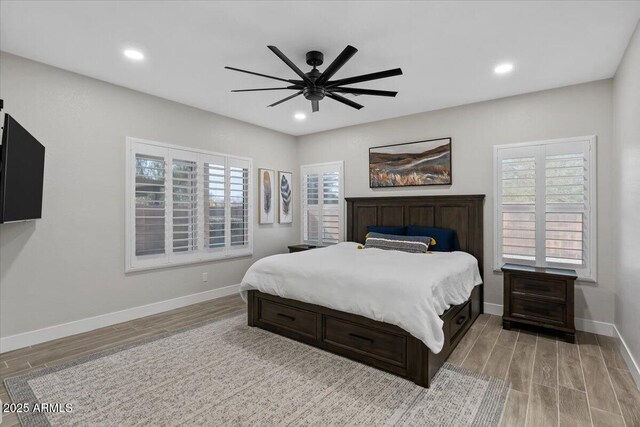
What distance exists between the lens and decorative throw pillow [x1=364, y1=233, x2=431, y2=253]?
4.16m

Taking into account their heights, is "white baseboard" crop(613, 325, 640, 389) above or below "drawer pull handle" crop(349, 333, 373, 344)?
below

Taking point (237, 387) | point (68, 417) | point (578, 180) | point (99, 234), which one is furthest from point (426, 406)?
A: point (99, 234)

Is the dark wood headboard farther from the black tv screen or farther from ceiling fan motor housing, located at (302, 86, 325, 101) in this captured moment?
the black tv screen

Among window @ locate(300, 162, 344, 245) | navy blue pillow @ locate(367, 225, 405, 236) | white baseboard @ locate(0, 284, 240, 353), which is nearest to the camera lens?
white baseboard @ locate(0, 284, 240, 353)

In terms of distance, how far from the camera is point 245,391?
2363 mm

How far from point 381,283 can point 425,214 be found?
2407mm

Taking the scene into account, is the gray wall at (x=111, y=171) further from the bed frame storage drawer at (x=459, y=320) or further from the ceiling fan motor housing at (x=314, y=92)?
the ceiling fan motor housing at (x=314, y=92)

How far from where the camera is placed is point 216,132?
4.91m

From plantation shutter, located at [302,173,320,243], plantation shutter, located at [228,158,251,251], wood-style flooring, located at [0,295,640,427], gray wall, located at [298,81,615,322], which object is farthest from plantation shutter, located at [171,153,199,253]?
gray wall, located at [298,81,615,322]

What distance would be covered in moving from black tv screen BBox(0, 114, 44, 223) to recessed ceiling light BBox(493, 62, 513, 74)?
4.26 m

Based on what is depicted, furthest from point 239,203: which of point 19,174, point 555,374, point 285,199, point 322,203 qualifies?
point 555,374

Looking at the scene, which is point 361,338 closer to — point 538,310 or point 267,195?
point 538,310

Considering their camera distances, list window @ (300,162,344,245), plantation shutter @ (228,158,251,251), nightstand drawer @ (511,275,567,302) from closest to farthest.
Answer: nightstand drawer @ (511,275,567,302) → plantation shutter @ (228,158,251,251) → window @ (300,162,344,245)

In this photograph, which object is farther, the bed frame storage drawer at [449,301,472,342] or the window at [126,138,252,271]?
the window at [126,138,252,271]
